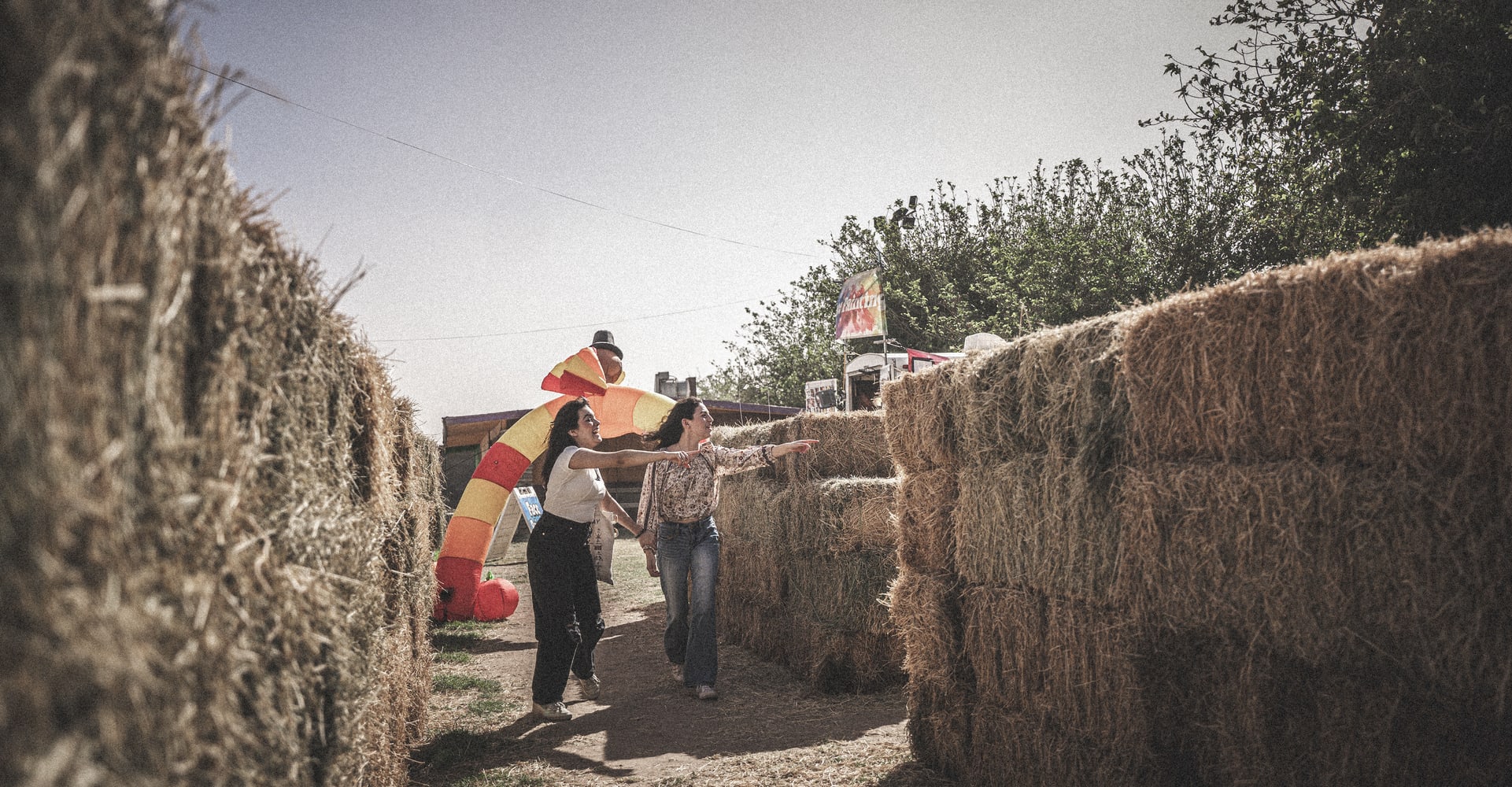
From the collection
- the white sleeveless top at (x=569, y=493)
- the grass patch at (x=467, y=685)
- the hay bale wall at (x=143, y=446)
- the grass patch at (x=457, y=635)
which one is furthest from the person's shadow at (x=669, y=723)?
the hay bale wall at (x=143, y=446)

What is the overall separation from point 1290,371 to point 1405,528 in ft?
2.24

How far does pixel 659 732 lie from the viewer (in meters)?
6.34

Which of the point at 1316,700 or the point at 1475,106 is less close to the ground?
the point at 1475,106

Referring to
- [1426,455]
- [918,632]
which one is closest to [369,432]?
[918,632]

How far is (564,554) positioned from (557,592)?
290 millimetres

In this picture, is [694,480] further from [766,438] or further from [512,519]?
[512,519]

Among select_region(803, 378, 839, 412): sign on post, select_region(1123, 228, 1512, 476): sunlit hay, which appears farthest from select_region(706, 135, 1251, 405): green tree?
select_region(1123, 228, 1512, 476): sunlit hay

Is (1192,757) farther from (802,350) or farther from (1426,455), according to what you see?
(802,350)

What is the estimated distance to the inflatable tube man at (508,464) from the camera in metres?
10.9

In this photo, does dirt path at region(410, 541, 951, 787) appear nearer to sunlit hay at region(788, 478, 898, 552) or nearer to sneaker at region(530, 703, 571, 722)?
sneaker at region(530, 703, 571, 722)

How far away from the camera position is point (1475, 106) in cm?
786

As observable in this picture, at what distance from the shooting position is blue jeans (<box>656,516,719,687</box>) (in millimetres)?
7152

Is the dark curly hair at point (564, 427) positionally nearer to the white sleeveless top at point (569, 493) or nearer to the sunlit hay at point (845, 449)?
the white sleeveless top at point (569, 493)

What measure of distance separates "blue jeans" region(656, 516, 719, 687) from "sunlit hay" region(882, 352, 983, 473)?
6.67 ft
